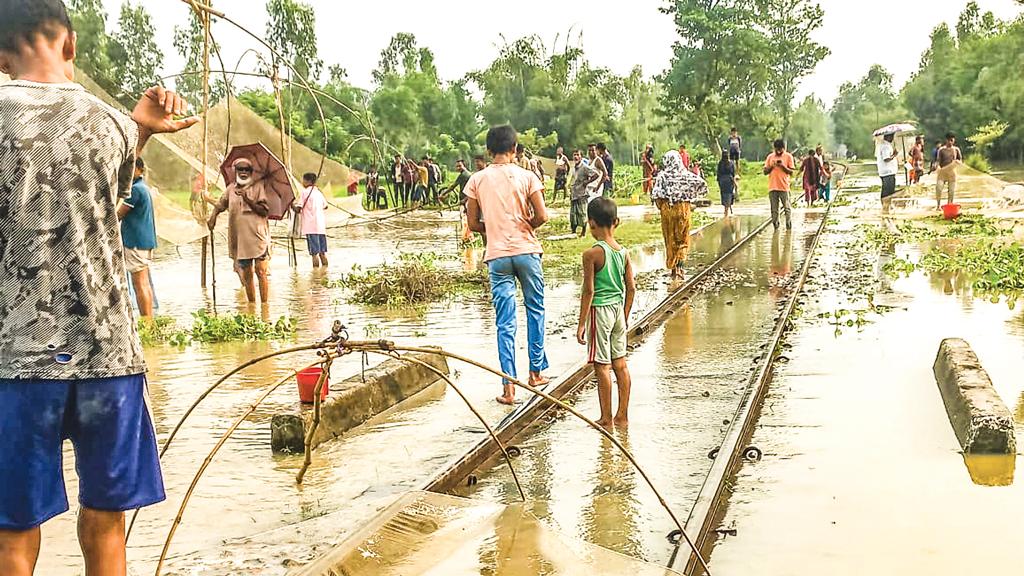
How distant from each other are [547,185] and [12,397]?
47.3m

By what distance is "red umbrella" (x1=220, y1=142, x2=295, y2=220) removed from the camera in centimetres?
1255

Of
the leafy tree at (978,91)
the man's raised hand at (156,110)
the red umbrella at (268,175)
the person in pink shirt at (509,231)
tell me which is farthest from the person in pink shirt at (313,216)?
the leafy tree at (978,91)

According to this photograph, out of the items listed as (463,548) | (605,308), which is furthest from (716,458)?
(463,548)

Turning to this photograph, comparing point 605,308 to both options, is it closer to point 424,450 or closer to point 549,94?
point 424,450

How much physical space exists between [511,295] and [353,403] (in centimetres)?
138

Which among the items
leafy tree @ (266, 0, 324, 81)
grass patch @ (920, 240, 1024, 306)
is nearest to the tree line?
leafy tree @ (266, 0, 324, 81)

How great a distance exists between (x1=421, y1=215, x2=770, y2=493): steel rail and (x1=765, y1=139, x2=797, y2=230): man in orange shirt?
7873 millimetres

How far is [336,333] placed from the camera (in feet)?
14.7

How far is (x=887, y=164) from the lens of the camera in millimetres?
27891

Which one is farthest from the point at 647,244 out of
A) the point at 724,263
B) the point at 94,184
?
the point at 94,184

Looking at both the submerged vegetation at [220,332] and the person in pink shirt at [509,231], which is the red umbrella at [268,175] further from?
the person in pink shirt at [509,231]

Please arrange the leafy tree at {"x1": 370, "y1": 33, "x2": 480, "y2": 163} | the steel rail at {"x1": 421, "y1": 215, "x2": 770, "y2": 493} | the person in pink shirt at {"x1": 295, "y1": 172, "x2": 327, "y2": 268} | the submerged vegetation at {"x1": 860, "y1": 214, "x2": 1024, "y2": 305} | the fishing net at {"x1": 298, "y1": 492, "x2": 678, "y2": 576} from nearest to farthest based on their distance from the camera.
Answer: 1. the fishing net at {"x1": 298, "y1": 492, "x2": 678, "y2": 576}
2. the steel rail at {"x1": 421, "y1": 215, "x2": 770, "y2": 493}
3. the submerged vegetation at {"x1": 860, "y1": 214, "x2": 1024, "y2": 305}
4. the person in pink shirt at {"x1": 295, "y1": 172, "x2": 327, "y2": 268}
5. the leafy tree at {"x1": 370, "y1": 33, "x2": 480, "y2": 163}

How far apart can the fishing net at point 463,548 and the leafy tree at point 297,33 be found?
18.8ft

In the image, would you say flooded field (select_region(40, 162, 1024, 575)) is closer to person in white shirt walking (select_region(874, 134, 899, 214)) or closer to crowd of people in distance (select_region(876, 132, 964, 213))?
crowd of people in distance (select_region(876, 132, 964, 213))
